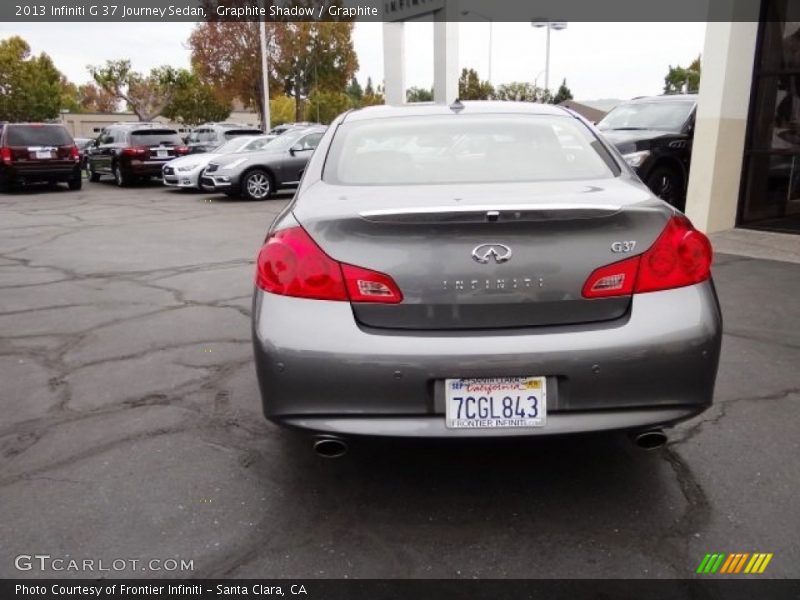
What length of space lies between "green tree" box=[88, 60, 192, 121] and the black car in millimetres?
47650

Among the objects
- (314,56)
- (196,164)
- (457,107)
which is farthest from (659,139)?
(314,56)

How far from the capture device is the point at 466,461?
10.3 feet

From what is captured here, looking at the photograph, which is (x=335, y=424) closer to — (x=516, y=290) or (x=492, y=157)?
(x=516, y=290)

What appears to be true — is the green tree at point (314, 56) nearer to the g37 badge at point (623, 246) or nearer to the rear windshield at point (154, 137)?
the rear windshield at point (154, 137)

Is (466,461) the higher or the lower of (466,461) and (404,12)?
the lower

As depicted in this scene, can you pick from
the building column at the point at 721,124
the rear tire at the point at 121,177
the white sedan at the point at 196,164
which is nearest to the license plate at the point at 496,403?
the building column at the point at 721,124

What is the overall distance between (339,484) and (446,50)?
1425 cm

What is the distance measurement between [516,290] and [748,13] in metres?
7.83

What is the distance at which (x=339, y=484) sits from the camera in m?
2.96

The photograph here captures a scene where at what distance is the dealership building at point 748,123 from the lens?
8398 millimetres

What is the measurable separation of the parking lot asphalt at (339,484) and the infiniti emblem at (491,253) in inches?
27.8

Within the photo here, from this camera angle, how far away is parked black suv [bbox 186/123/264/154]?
69.2 feet

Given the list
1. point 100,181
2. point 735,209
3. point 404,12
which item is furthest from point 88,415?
point 100,181
